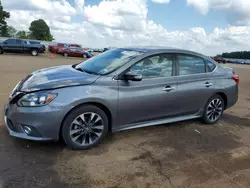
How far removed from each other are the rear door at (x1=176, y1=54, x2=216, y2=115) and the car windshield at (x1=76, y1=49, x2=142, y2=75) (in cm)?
98

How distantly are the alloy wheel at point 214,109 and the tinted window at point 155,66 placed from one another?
1.38 m

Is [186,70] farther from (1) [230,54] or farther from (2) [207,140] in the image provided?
(1) [230,54]

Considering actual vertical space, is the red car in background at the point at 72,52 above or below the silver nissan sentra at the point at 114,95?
above

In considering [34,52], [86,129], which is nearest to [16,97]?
[86,129]

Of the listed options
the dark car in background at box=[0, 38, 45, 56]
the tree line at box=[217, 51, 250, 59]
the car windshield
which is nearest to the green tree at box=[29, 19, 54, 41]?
the dark car in background at box=[0, 38, 45, 56]

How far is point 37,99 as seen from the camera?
3283 millimetres

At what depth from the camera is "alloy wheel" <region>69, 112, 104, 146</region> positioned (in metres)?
3.54

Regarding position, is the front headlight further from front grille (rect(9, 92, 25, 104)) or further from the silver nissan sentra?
front grille (rect(9, 92, 25, 104))

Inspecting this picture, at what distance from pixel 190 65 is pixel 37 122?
118 inches

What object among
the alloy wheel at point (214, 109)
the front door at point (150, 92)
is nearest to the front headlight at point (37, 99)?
the front door at point (150, 92)

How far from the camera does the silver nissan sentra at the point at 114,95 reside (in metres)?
3.33

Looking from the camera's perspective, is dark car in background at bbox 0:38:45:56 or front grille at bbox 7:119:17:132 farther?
dark car in background at bbox 0:38:45:56

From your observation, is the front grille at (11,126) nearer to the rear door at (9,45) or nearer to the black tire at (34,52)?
the rear door at (9,45)

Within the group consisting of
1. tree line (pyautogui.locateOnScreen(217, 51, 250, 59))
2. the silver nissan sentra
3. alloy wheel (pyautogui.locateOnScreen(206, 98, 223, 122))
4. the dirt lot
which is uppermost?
tree line (pyautogui.locateOnScreen(217, 51, 250, 59))
